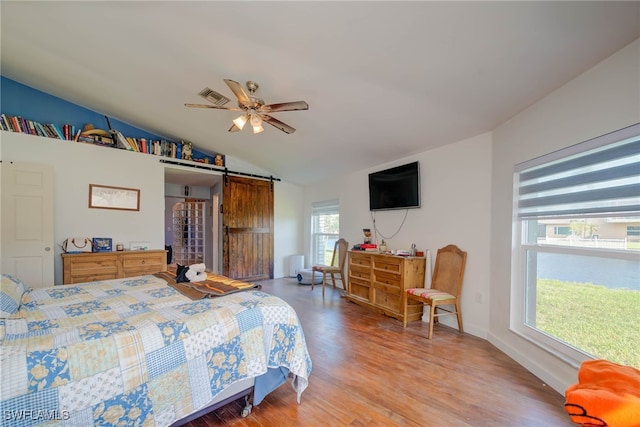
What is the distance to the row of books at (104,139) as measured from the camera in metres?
3.56

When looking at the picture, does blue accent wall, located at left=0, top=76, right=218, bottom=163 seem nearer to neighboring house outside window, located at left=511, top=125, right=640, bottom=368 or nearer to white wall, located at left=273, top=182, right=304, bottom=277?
white wall, located at left=273, top=182, right=304, bottom=277

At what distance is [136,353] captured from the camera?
1315 millimetres

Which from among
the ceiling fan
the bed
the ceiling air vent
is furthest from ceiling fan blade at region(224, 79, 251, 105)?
the bed

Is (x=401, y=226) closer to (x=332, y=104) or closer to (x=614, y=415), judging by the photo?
(x=332, y=104)

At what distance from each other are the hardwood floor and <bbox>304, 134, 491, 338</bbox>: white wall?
0.46 m

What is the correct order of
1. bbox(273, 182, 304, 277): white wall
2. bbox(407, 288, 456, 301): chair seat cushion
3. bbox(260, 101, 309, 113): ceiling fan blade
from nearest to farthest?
bbox(260, 101, 309, 113): ceiling fan blade → bbox(407, 288, 456, 301): chair seat cushion → bbox(273, 182, 304, 277): white wall

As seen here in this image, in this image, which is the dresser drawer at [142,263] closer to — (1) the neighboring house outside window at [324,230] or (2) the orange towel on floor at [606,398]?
(1) the neighboring house outside window at [324,230]

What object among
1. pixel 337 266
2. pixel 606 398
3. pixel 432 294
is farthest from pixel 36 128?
pixel 606 398

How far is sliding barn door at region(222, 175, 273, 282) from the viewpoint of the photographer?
5.62m

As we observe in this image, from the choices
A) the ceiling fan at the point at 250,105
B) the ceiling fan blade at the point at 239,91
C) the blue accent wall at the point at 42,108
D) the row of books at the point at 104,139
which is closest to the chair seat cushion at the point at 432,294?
the ceiling fan at the point at 250,105

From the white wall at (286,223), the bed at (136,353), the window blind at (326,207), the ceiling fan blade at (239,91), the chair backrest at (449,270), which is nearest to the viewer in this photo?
the bed at (136,353)

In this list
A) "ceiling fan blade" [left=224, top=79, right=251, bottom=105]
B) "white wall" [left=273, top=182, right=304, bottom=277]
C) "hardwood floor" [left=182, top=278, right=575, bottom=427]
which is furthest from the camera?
"white wall" [left=273, top=182, right=304, bottom=277]

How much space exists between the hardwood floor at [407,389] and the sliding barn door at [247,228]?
3.17 metres

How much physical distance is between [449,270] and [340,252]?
2.28 meters
